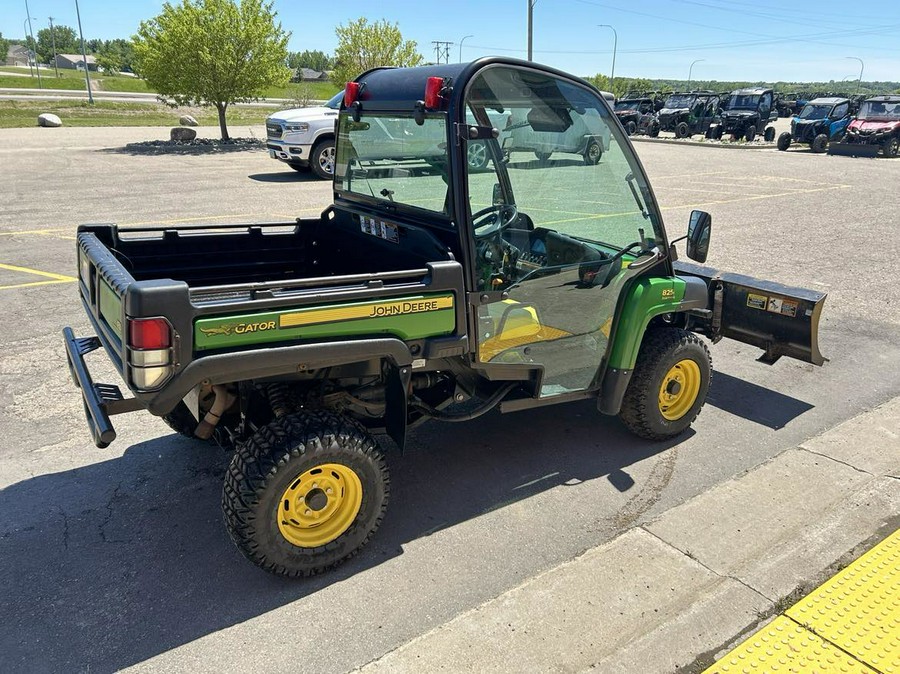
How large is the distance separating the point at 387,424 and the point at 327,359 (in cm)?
67

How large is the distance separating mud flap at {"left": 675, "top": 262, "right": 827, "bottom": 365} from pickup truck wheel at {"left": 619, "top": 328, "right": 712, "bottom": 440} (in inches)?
21.0

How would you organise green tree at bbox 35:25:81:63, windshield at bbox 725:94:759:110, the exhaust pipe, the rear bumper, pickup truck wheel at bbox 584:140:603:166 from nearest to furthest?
the rear bumper, the exhaust pipe, pickup truck wheel at bbox 584:140:603:166, windshield at bbox 725:94:759:110, green tree at bbox 35:25:81:63

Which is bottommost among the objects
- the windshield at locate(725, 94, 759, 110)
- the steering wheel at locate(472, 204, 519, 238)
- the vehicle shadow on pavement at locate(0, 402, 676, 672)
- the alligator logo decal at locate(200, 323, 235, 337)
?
the vehicle shadow on pavement at locate(0, 402, 676, 672)

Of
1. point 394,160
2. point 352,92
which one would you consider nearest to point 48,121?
point 352,92

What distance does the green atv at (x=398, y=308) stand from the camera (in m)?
2.79

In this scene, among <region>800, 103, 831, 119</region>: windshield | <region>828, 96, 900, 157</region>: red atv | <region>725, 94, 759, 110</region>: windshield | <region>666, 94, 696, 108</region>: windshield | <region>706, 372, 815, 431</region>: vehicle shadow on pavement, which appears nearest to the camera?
<region>706, 372, 815, 431</region>: vehicle shadow on pavement

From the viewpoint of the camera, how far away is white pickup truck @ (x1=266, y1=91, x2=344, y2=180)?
Result: 15.6 m

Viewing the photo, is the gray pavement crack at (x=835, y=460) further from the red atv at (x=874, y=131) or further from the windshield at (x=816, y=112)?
the windshield at (x=816, y=112)

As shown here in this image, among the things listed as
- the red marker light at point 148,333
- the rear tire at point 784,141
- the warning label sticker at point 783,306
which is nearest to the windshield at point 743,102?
the rear tire at point 784,141

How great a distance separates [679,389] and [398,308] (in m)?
2.22

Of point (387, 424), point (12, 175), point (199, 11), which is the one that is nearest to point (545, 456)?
point (387, 424)

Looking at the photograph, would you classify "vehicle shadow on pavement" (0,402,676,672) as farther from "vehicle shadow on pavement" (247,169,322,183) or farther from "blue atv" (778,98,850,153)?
"blue atv" (778,98,850,153)

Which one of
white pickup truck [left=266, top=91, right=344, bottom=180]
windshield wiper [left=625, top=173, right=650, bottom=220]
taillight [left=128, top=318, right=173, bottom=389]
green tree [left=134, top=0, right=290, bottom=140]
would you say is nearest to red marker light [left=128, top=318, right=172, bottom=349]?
taillight [left=128, top=318, right=173, bottom=389]

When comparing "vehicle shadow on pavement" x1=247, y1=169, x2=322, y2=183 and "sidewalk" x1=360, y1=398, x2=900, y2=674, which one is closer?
"sidewalk" x1=360, y1=398, x2=900, y2=674
